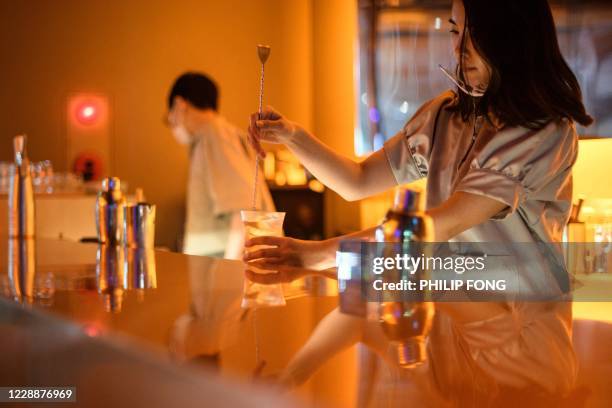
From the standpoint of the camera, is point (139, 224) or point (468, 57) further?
point (139, 224)

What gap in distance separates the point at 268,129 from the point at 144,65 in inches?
177

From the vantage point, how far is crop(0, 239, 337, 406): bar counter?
0.66m

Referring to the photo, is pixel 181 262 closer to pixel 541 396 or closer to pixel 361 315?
pixel 361 315

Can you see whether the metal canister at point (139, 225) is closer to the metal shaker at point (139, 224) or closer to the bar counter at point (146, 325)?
the metal shaker at point (139, 224)

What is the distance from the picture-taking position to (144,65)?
19.3 feet

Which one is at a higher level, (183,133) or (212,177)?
(183,133)

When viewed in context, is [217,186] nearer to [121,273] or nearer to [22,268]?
[22,268]

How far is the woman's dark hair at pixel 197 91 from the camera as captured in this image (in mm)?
3408

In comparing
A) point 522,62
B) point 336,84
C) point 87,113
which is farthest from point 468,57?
point 87,113

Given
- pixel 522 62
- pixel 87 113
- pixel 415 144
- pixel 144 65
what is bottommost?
pixel 415 144

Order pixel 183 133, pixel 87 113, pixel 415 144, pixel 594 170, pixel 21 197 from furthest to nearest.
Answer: pixel 87 113, pixel 183 133, pixel 594 170, pixel 21 197, pixel 415 144

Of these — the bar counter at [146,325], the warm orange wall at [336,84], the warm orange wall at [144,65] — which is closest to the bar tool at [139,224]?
the bar counter at [146,325]

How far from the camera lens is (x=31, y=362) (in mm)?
1173

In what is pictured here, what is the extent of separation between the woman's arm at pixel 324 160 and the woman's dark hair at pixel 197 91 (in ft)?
5.61
